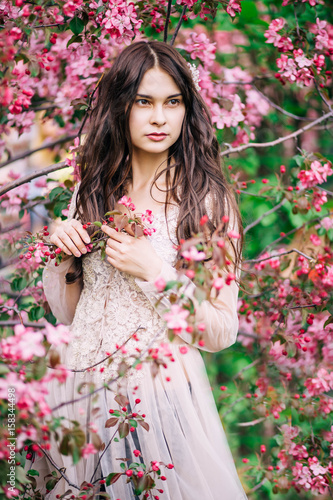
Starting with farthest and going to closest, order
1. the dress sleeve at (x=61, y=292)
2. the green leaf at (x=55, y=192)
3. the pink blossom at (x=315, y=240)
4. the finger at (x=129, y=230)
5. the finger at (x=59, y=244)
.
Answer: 1. the pink blossom at (x=315, y=240)
2. the green leaf at (x=55, y=192)
3. the dress sleeve at (x=61, y=292)
4. the finger at (x=59, y=244)
5. the finger at (x=129, y=230)

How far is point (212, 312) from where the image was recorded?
1.46 meters

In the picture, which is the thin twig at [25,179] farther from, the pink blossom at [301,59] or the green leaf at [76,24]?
the pink blossom at [301,59]

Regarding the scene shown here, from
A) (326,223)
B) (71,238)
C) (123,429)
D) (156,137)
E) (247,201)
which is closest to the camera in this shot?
(123,429)

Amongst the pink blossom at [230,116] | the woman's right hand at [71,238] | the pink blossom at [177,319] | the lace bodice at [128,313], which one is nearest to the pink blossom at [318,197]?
the pink blossom at [230,116]

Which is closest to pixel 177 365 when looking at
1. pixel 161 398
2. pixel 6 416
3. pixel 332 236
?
pixel 161 398

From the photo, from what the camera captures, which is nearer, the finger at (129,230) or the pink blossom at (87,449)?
the pink blossom at (87,449)

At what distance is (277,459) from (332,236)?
106cm

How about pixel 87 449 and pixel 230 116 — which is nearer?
pixel 87 449

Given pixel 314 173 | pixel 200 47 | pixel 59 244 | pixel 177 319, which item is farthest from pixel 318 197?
pixel 177 319

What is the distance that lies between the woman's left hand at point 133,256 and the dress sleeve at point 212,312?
2 centimetres

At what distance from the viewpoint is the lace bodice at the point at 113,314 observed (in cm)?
150

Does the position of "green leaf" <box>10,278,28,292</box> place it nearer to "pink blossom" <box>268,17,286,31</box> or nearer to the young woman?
the young woman

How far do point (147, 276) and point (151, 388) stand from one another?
0.33 metres

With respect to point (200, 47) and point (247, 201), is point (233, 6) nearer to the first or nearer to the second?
point (200, 47)
